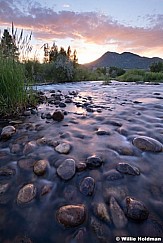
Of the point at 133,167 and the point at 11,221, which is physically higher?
the point at 133,167

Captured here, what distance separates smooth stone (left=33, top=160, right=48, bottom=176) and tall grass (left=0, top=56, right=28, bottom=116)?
241cm

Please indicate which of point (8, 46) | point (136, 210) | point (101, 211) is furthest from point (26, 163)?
point (8, 46)

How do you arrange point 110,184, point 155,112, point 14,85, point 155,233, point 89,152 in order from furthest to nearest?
point 155,112
point 14,85
point 89,152
point 110,184
point 155,233

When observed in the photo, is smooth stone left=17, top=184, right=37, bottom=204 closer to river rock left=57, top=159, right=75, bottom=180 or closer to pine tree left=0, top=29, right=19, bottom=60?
river rock left=57, top=159, right=75, bottom=180

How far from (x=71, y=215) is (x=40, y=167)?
83 centimetres

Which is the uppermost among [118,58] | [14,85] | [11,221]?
[118,58]

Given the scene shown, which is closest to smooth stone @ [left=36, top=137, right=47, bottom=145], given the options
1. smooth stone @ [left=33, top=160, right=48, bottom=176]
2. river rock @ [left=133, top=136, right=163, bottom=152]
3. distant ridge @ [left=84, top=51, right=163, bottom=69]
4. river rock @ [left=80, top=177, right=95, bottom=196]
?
smooth stone @ [left=33, top=160, right=48, bottom=176]

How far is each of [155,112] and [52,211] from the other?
12.9 feet

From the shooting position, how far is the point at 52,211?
1.71m

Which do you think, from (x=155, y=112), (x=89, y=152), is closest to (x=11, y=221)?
(x=89, y=152)

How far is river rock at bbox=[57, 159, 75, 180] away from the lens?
214 cm

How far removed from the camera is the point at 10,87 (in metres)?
4.33

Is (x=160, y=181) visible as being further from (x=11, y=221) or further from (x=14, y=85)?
(x=14, y=85)

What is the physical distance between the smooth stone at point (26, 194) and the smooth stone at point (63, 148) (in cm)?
77
